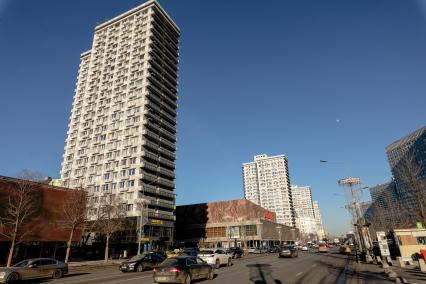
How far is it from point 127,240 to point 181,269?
202 feet

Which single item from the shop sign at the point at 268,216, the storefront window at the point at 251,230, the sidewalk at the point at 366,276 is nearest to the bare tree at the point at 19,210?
the sidewalk at the point at 366,276

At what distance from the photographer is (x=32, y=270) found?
65.3 ft

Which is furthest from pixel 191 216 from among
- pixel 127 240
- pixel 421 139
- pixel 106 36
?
pixel 421 139

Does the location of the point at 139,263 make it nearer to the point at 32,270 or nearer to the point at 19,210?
the point at 32,270

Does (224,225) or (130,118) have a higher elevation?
(130,118)

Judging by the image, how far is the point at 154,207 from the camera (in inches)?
3063

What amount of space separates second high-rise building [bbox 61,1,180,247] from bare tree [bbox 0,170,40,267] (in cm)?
3154

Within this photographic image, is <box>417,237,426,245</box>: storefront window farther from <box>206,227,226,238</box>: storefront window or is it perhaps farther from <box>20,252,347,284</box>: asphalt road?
<box>206,227,226,238</box>: storefront window

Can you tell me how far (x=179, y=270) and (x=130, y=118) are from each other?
7558 centimetres

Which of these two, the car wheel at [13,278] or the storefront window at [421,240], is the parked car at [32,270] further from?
the storefront window at [421,240]

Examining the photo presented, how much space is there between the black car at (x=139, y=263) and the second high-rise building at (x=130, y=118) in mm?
45912

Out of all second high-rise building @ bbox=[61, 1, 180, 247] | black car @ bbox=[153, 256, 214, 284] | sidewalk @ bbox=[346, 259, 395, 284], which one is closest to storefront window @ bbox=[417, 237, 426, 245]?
sidewalk @ bbox=[346, 259, 395, 284]

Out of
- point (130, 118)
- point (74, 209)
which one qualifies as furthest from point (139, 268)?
point (130, 118)

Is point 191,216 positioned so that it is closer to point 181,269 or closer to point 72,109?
point 72,109
